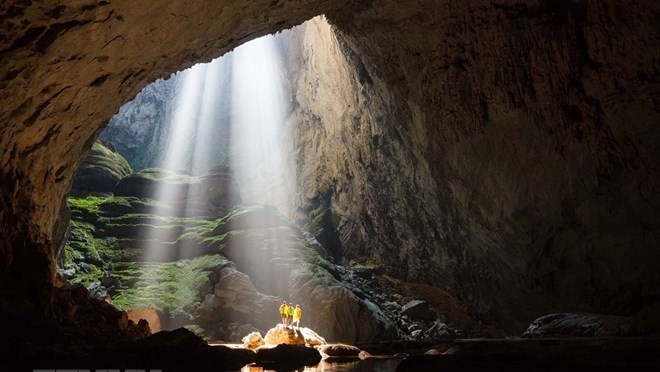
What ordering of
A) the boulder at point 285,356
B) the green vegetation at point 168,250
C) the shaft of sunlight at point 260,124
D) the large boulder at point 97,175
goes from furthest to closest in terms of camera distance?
the shaft of sunlight at point 260,124 → the large boulder at point 97,175 → the green vegetation at point 168,250 → the boulder at point 285,356

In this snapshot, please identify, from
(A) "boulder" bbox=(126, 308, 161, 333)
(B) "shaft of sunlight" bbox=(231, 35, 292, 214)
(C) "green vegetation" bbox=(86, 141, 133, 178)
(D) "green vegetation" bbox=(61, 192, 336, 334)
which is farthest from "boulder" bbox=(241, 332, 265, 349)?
(C) "green vegetation" bbox=(86, 141, 133, 178)

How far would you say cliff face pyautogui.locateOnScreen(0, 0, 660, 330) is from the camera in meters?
9.58

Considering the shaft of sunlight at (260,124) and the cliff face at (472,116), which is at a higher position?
the shaft of sunlight at (260,124)

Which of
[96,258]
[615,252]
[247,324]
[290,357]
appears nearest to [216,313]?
[247,324]

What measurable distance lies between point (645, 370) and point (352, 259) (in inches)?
1165

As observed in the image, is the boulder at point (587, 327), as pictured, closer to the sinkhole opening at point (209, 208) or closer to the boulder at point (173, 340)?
the boulder at point (173, 340)

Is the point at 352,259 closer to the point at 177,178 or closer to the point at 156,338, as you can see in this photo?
the point at 177,178

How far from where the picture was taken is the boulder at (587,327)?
31.1ft

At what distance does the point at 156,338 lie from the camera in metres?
9.87

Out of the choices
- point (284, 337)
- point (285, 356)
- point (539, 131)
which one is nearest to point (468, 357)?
point (285, 356)

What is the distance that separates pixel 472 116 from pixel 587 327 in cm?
976

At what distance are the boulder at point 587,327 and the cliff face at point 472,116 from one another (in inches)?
223

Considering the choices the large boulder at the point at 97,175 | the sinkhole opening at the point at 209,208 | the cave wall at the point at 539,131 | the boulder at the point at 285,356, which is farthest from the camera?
the large boulder at the point at 97,175

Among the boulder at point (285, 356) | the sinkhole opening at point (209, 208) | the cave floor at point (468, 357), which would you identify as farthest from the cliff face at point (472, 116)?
the sinkhole opening at point (209, 208)
